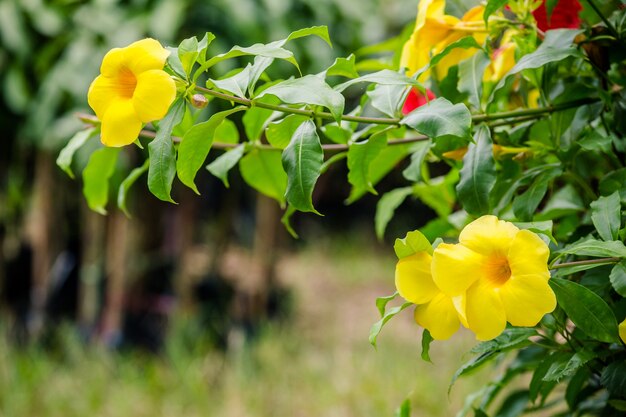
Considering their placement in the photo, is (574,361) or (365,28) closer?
(574,361)

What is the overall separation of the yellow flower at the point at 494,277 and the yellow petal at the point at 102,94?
0.21 meters

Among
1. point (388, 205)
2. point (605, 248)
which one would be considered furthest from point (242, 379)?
point (605, 248)

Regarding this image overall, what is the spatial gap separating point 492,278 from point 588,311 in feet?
0.21

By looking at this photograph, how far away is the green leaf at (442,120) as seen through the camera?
418 mm

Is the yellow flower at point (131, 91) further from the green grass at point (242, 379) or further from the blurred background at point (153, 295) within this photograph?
the green grass at point (242, 379)

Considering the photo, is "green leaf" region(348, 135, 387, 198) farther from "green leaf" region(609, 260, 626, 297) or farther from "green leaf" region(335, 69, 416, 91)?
"green leaf" region(609, 260, 626, 297)

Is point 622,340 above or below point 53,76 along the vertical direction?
above

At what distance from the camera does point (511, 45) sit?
22.8 inches

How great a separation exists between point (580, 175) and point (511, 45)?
4.7 inches

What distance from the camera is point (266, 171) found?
0.61 meters

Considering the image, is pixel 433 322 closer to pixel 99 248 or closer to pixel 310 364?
pixel 310 364

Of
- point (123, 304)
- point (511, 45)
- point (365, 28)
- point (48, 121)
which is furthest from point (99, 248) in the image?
point (511, 45)

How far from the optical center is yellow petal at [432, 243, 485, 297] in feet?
1.26

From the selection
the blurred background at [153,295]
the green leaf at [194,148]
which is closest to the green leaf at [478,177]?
the green leaf at [194,148]
